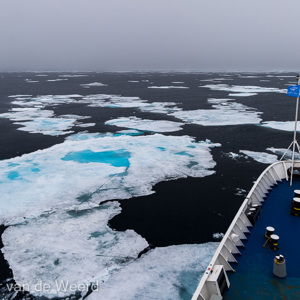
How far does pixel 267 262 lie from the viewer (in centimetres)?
628

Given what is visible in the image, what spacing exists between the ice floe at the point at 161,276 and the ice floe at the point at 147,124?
53.8 ft

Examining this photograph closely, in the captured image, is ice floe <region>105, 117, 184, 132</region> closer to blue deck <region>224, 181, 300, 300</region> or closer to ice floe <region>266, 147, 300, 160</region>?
ice floe <region>266, 147, 300, 160</region>

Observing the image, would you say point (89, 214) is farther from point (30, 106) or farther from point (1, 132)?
point (30, 106)

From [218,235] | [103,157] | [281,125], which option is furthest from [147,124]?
[218,235]

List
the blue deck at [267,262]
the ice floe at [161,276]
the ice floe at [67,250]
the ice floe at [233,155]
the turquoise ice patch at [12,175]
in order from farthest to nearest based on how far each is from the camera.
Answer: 1. the ice floe at [233,155]
2. the turquoise ice patch at [12,175]
3. the ice floe at [67,250]
4. the ice floe at [161,276]
5. the blue deck at [267,262]

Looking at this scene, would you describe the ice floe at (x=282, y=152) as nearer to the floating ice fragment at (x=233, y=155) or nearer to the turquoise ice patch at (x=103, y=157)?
the floating ice fragment at (x=233, y=155)

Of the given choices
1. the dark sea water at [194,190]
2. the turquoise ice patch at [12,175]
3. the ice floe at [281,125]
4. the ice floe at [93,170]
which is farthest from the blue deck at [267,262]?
the ice floe at [281,125]

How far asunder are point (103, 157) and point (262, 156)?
9.95 metres

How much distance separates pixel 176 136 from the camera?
2256cm

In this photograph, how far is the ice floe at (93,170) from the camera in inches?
481

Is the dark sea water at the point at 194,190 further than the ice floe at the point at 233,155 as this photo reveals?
No

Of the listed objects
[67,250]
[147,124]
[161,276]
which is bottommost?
[161,276]

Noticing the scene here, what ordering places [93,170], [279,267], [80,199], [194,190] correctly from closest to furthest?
[279,267], [80,199], [194,190], [93,170]

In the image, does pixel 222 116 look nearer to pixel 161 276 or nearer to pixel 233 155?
pixel 233 155
